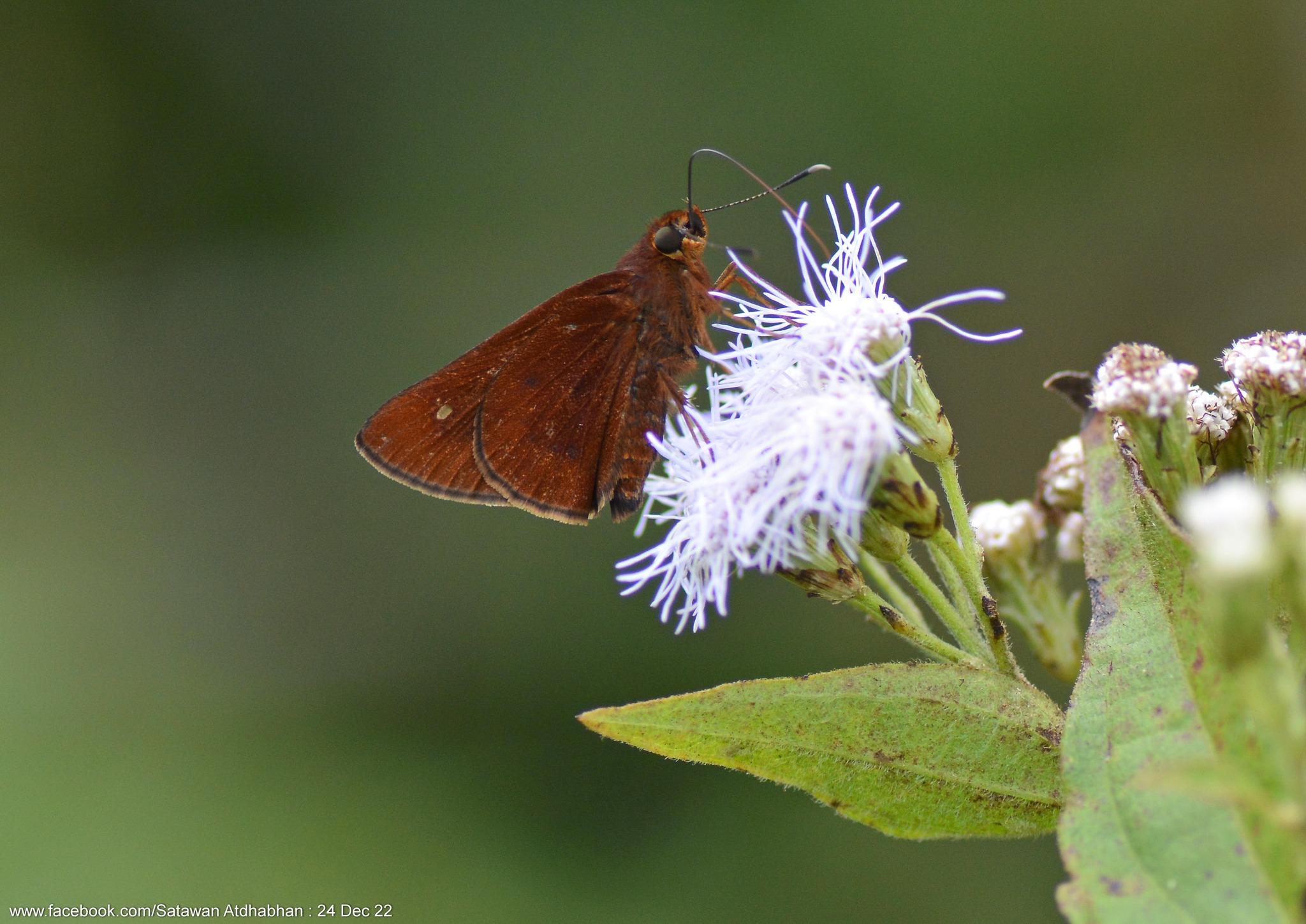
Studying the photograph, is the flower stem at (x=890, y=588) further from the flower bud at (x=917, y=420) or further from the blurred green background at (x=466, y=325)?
the blurred green background at (x=466, y=325)

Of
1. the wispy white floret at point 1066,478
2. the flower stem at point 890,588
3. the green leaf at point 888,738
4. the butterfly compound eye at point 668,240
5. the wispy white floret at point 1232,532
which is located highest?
the butterfly compound eye at point 668,240

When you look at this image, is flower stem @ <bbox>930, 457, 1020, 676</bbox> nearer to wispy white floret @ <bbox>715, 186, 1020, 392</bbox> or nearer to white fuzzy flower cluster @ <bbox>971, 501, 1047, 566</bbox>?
wispy white floret @ <bbox>715, 186, 1020, 392</bbox>

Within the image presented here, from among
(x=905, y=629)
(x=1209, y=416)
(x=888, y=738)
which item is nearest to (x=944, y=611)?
(x=905, y=629)

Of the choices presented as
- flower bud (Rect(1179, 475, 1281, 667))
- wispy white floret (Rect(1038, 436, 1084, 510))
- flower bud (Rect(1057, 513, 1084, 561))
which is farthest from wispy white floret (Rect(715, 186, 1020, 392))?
flower bud (Rect(1179, 475, 1281, 667))

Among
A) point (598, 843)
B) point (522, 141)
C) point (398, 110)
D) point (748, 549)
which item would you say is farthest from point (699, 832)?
point (398, 110)

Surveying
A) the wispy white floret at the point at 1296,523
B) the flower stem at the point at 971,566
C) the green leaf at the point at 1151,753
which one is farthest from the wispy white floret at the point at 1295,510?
the flower stem at the point at 971,566

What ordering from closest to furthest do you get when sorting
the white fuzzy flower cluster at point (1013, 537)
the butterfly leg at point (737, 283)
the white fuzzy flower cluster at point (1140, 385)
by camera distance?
the white fuzzy flower cluster at point (1140, 385) → the white fuzzy flower cluster at point (1013, 537) → the butterfly leg at point (737, 283)
